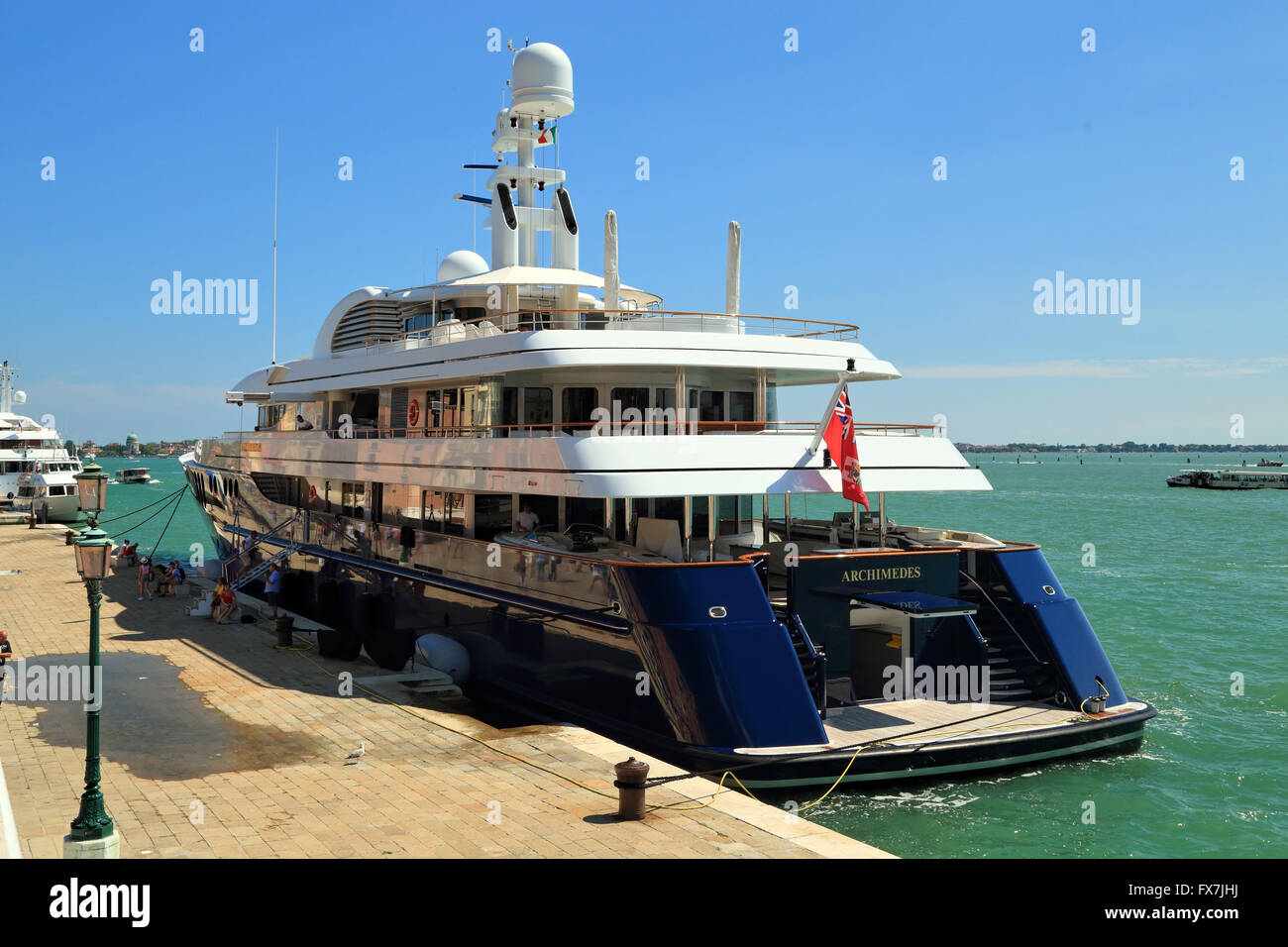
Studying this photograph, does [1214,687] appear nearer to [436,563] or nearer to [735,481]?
[735,481]

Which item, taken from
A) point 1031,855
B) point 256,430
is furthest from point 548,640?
point 256,430

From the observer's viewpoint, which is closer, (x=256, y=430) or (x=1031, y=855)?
(x=1031, y=855)

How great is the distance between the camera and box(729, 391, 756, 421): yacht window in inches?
822

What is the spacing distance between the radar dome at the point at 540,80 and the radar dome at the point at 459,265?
17.4 ft

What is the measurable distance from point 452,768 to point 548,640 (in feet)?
12.0

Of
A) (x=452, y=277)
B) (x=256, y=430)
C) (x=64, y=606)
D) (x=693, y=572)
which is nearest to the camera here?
(x=693, y=572)

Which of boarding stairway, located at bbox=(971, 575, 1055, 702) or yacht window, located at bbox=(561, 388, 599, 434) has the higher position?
yacht window, located at bbox=(561, 388, 599, 434)

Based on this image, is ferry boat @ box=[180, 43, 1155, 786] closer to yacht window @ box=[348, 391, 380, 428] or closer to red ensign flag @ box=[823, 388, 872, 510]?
red ensign flag @ box=[823, 388, 872, 510]

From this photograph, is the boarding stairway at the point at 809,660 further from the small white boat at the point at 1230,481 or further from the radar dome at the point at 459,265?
the small white boat at the point at 1230,481

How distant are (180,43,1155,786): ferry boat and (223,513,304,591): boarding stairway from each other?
2.08 metres

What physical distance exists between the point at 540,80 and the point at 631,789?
1974 cm

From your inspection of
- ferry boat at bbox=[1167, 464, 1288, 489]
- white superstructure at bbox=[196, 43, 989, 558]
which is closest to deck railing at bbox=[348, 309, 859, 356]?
white superstructure at bbox=[196, 43, 989, 558]

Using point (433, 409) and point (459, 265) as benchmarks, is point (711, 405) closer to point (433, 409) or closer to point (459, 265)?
point (433, 409)
